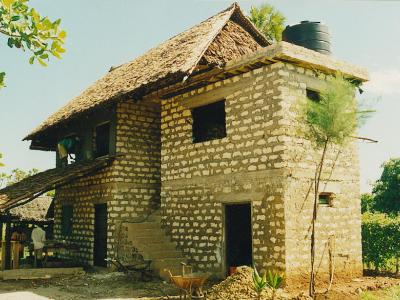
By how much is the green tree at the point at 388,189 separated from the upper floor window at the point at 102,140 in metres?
20.0

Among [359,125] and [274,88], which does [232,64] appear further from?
[359,125]

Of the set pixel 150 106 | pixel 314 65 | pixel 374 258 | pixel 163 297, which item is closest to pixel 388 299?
pixel 163 297

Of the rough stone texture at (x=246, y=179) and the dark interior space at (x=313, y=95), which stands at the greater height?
the dark interior space at (x=313, y=95)

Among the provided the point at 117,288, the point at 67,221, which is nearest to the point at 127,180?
the point at 117,288

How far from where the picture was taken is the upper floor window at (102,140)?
46.3ft

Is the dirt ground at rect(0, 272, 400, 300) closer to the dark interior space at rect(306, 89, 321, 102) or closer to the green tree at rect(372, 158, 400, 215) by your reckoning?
the dark interior space at rect(306, 89, 321, 102)

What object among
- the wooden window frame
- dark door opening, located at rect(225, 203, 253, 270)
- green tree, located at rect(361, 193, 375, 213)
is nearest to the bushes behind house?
dark door opening, located at rect(225, 203, 253, 270)

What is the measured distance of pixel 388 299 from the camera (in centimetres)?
596

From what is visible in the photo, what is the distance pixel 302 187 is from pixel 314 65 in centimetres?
281

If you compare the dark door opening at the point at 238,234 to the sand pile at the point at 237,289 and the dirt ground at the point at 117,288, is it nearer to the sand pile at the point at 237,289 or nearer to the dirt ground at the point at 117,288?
the dirt ground at the point at 117,288

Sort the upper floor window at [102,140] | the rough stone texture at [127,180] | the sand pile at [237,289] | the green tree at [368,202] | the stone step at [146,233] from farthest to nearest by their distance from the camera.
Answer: the green tree at [368,202] < the upper floor window at [102,140] < the rough stone texture at [127,180] < the stone step at [146,233] < the sand pile at [237,289]

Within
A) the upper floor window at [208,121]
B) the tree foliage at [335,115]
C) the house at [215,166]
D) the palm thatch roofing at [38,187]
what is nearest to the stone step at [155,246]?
the house at [215,166]

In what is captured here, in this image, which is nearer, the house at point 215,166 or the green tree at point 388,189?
the house at point 215,166

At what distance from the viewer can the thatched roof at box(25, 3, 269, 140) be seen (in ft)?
33.3
